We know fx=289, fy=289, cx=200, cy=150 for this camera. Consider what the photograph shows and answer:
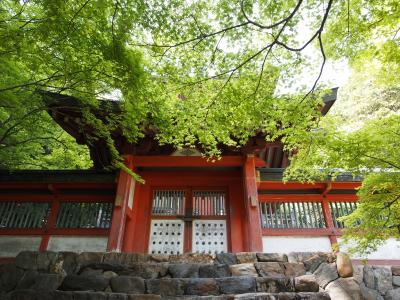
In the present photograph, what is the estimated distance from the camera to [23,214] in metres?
8.66

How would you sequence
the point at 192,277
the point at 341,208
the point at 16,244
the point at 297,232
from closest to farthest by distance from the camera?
the point at 192,277, the point at 297,232, the point at 16,244, the point at 341,208

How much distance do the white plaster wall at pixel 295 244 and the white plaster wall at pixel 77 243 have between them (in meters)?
4.47

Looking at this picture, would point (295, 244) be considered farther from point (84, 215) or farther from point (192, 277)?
point (84, 215)

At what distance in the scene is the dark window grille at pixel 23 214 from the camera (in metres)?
8.47

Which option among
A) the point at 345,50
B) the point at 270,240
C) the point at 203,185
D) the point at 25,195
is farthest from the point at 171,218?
the point at 345,50

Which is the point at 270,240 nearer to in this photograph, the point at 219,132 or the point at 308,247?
the point at 308,247

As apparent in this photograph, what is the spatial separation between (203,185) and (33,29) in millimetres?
5854

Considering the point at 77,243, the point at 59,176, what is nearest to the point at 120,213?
the point at 77,243

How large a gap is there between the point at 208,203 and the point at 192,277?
12.2 feet

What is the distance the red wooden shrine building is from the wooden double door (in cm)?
3

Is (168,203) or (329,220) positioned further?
(168,203)

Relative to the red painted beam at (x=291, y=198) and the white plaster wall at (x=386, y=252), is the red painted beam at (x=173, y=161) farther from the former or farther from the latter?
the white plaster wall at (x=386, y=252)

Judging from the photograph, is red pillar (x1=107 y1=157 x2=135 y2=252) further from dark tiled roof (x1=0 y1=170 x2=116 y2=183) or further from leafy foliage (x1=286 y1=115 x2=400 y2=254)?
leafy foliage (x1=286 y1=115 x2=400 y2=254)

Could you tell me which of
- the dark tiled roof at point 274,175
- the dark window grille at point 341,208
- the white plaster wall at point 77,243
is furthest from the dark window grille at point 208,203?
the dark window grille at point 341,208
